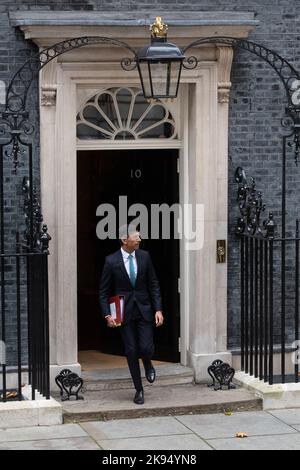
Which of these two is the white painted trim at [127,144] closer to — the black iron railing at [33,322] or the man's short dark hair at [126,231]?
the man's short dark hair at [126,231]

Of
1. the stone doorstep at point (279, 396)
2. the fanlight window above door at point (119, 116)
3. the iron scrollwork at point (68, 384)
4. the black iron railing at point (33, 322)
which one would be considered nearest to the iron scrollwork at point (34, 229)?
the black iron railing at point (33, 322)

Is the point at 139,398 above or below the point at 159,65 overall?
below

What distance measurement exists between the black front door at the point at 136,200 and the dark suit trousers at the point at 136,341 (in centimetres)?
140

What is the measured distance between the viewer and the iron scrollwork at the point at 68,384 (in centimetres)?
1117

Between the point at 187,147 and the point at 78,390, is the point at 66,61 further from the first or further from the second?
the point at 78,390

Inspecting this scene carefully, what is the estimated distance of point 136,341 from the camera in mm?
11008

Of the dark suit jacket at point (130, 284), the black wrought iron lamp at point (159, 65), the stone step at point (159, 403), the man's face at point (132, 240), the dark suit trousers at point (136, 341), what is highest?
the black wrought iron lamp at point (159, 65)

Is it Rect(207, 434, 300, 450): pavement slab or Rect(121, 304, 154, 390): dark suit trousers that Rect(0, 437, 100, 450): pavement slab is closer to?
Rect(207, 434, 300, 450): pavement slab

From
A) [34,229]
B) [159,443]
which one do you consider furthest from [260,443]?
[34,229]


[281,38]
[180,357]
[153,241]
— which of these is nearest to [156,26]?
[281,38]

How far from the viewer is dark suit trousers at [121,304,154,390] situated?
1092 centimetres

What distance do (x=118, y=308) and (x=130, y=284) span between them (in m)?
0.26

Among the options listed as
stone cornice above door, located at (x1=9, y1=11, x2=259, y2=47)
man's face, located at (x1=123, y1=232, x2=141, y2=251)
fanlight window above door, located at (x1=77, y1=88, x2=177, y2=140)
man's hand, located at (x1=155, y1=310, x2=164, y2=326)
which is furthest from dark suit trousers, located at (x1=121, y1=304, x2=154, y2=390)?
stone cornice above door, located at (x1=9, y1=11, x2=259, y2=47)

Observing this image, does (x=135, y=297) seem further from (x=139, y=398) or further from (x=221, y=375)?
(x=221, y=375)
